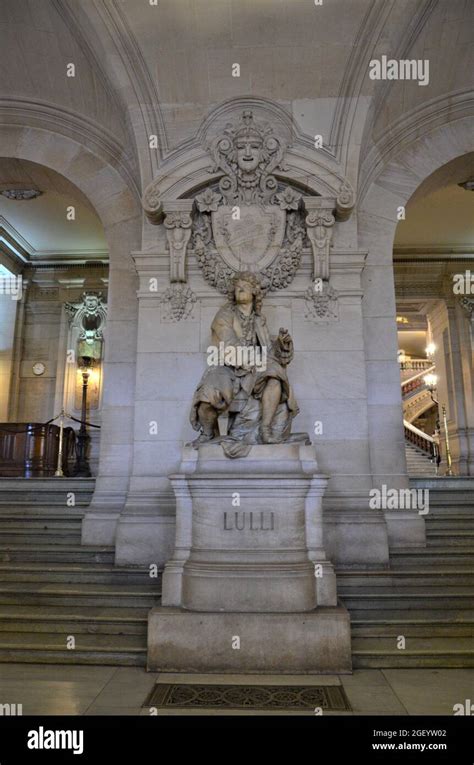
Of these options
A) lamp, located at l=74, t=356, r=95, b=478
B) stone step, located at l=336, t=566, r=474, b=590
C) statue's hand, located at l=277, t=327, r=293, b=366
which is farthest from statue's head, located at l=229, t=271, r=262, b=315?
lamp, located at l=74, t=356, r=95, b=478

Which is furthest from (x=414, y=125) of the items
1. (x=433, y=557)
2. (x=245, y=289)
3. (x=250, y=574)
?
(x=250, y=574)

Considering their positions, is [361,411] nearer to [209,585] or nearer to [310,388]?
[310,388]

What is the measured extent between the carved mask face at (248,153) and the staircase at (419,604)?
206 inches

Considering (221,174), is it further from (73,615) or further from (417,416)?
(417,416)

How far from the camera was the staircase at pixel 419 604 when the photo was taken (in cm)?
462

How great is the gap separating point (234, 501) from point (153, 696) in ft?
5.60

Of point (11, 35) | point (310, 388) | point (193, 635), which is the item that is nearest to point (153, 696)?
point (193, 635)

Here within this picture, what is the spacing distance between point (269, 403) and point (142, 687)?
2.86 metres

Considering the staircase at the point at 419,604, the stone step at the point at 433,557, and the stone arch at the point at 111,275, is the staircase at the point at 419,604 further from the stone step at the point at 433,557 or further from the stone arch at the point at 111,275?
the stone arch at the point at 111,275

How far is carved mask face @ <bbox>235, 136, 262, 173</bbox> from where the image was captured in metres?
7.18

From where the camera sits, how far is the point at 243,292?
6082 millimetres

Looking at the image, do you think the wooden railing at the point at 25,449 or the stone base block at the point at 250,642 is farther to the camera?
the wooden railing at the point at 25,449

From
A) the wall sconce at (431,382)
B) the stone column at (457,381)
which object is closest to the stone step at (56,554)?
the stone column at (457,381)

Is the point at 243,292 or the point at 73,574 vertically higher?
the point at 243,292
